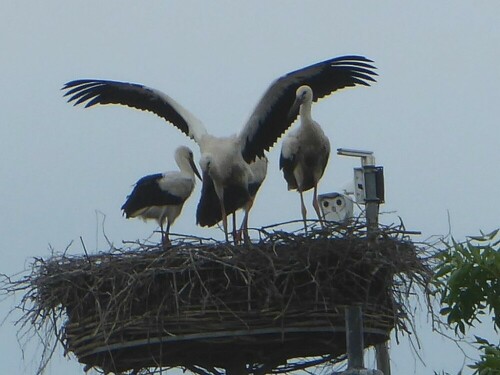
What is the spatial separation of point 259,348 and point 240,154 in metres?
2.73

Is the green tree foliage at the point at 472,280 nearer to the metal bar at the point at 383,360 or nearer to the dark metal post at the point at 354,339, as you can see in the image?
the dark metal post at the point at 354,339

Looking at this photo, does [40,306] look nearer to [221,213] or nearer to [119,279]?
[119,279]

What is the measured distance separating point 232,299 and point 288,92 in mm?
2751

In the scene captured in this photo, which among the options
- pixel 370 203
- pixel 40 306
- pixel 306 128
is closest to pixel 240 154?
pixel 306 128

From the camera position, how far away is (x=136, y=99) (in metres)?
10.6

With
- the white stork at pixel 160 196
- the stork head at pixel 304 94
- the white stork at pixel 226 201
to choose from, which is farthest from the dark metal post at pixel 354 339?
the white stork at pixel 160 196

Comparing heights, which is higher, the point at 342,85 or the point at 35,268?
the point at 342,85

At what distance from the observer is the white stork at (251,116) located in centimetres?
976

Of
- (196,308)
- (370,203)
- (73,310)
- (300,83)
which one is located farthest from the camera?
(300,83)

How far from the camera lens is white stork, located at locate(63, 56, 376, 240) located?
9.76 meters

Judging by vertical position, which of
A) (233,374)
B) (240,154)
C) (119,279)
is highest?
(240,154)

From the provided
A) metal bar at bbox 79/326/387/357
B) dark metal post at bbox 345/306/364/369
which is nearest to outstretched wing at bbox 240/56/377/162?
metal bar at bbox 79/326/387/357

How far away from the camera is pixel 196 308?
7387 mm

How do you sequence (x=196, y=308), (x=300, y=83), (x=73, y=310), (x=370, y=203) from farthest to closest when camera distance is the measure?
(x=300, y=83) < (x=370, y=203) < (x=73, y=310) < (x=196, y=308)
